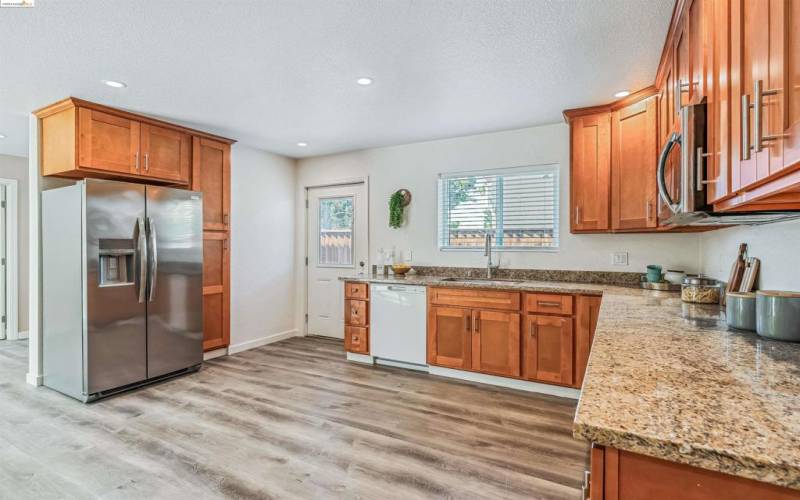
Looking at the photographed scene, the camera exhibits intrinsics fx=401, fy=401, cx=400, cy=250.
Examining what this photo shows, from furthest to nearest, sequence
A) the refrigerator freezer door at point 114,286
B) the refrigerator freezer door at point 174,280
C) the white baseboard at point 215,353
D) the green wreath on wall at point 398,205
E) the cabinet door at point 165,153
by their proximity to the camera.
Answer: the green wreath on wall at point 398,205, the white baseboard at point 215,353, the cabinet door at point 165,153, the refrigerator freezer door at point 174,280, the refrigerator freezer door at point 114,286

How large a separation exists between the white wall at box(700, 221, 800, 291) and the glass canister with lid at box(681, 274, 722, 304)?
0.60ft

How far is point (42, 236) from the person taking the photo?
11.1ft

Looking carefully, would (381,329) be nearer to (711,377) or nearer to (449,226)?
(449,226)

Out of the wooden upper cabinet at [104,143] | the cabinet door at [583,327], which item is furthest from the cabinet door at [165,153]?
the cabinet door at [583,327]

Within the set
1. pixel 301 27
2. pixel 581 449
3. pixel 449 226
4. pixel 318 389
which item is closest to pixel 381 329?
pixel 318 389

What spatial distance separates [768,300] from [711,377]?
0.61 metres

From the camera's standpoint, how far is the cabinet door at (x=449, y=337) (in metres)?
3.56

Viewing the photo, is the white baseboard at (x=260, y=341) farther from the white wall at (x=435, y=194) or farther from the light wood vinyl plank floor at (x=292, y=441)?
the light wood vinyl plank floor at (x=292, y=441)

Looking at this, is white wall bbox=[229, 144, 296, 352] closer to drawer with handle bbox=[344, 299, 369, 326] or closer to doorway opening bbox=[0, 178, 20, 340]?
drawer with handle bbox=[344, 299, 369, 326]

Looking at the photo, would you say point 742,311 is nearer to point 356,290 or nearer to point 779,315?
point 779,315

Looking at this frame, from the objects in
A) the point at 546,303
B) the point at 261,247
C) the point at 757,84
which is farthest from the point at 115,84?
the point at 546,303

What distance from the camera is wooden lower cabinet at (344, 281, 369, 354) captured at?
4.12 m

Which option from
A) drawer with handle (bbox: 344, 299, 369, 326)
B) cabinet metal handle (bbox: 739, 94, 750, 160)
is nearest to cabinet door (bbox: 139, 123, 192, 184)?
drawer with handle (bbox: 344, 299, 369, 326)

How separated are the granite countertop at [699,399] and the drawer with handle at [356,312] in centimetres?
283
